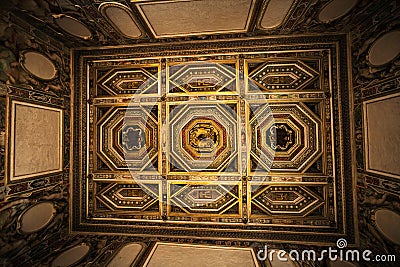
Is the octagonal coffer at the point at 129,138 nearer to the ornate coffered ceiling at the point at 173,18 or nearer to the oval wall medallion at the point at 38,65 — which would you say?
the oval wall medallion at the point at 38,65

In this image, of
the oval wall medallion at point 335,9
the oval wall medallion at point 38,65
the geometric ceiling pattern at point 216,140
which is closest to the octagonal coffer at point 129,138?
the geometric ceiling pattern at point 216,140

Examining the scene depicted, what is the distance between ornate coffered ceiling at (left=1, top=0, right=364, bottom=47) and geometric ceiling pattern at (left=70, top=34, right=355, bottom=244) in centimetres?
26

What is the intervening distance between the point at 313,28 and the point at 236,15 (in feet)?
4.23

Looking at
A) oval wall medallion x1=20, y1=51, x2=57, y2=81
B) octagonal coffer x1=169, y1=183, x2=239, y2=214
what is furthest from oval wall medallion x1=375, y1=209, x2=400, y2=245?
oval wall medallion x1=20, y1=51, x2=57, y2=81

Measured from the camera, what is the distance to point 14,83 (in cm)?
280

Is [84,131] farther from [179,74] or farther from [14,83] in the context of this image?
[179,74]

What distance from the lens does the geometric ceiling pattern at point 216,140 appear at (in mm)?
3396

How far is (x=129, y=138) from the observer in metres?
3.81

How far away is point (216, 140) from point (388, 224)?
8.33 feet

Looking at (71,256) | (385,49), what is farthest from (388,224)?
(71,256)

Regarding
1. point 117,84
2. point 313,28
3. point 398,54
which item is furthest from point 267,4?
point 117,84

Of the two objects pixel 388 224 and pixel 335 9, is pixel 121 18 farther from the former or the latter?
pixel 388 224

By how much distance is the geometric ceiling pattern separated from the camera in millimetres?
3396

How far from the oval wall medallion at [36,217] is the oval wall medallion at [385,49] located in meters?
5.20
